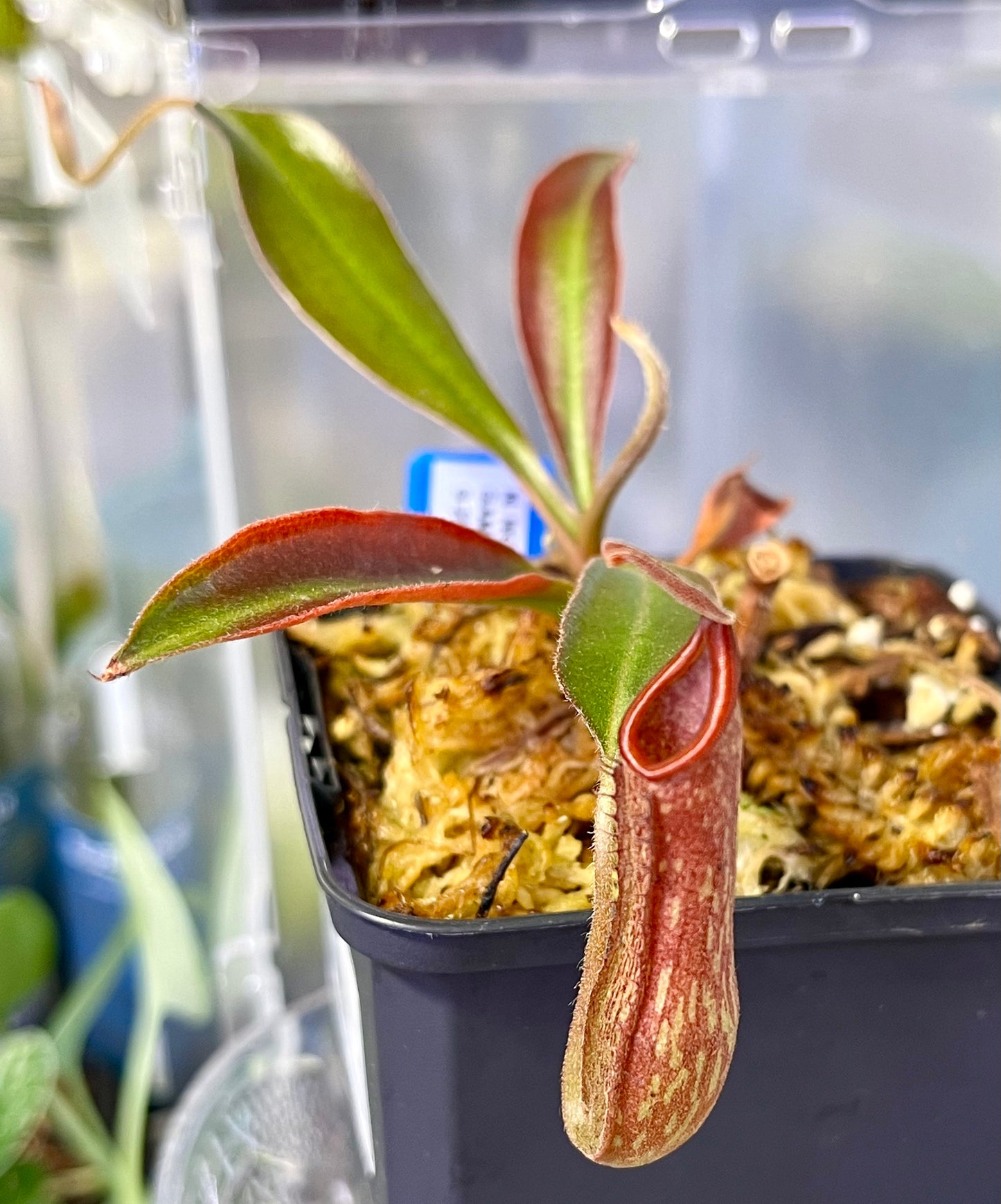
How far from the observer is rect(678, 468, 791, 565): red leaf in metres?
0.46

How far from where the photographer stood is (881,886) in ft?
0.98

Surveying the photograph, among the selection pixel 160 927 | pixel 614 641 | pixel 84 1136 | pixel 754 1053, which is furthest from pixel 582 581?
pixel 84 1136

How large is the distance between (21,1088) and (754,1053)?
1.29 feet

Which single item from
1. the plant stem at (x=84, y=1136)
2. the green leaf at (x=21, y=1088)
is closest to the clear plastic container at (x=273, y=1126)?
the green leaf at (x=21, y=1088)

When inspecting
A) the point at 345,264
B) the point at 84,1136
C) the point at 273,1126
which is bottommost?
the point at 84,1136

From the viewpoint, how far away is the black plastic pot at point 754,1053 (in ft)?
0.95

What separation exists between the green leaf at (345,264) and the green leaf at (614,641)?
0.43 feet

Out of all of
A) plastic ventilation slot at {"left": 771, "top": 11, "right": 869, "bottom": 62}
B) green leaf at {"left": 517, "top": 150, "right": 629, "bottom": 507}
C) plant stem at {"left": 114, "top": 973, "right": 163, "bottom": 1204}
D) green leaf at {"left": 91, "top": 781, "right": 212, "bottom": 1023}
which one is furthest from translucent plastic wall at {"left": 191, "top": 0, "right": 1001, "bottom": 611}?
plant stem at {"left": 114, "top": 973, "right": 163, "bottom": 1204}

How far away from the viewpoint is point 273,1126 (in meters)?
0.53

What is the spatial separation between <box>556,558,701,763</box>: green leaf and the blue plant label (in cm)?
18

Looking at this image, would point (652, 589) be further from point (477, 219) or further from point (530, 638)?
point (477, 219)

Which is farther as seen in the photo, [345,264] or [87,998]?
[87,998]

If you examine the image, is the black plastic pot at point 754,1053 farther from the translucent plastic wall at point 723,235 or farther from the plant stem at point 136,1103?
the plant stem at point 136,1103

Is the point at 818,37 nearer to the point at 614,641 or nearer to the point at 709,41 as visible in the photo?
the point at 709,41
